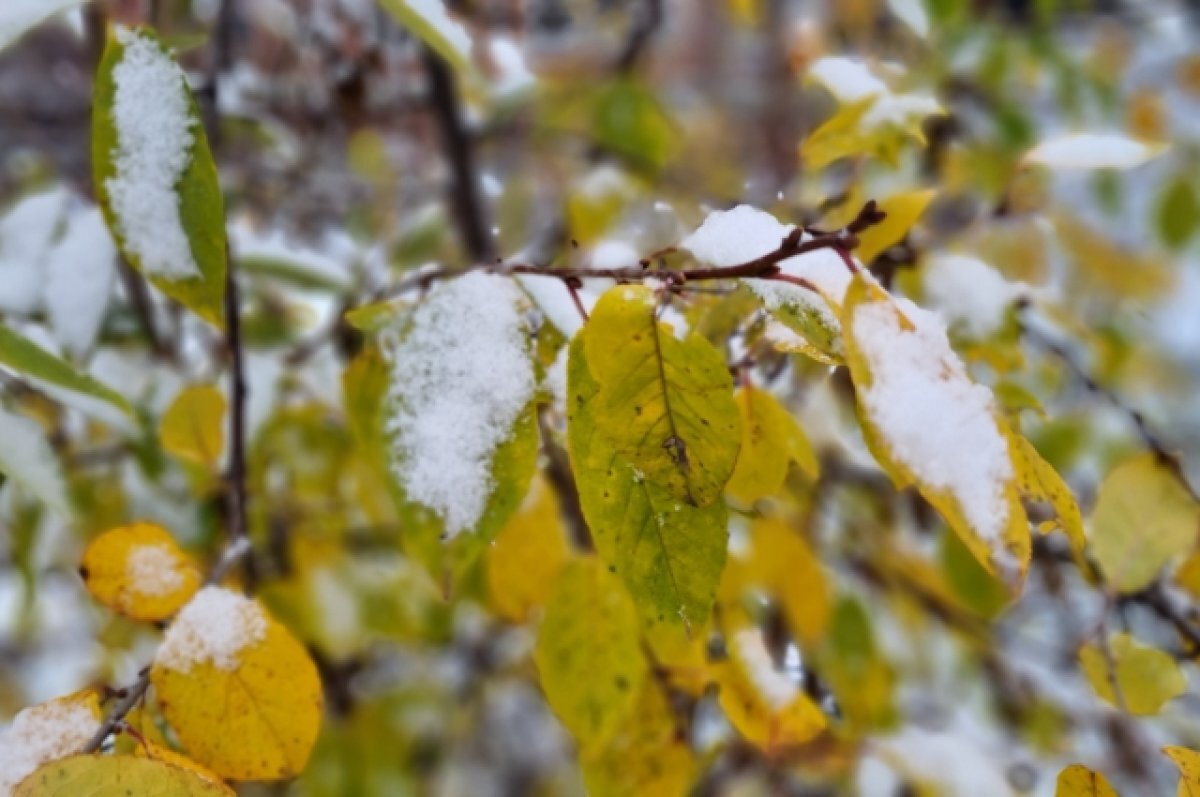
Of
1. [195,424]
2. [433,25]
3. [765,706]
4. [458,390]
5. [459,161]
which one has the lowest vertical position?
[459,161]

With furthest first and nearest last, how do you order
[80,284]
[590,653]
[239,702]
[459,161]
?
[459,161] → [80,284] → [590,653] → [239,702]

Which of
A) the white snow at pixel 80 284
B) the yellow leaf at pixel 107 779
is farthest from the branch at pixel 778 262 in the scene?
the white snow at pixel 80 284

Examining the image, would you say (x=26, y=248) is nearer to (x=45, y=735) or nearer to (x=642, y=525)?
(x=45, y=735)

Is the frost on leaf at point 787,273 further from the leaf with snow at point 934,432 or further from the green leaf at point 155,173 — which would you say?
the green leaf at point 155,173

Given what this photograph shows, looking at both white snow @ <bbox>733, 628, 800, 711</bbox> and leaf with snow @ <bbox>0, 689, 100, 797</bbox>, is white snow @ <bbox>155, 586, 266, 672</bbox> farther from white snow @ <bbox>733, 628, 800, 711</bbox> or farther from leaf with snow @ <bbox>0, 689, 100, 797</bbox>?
white snow @ <bbox>733, 628, 800, 711</bbox>

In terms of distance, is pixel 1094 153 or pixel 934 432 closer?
pixel 934 432

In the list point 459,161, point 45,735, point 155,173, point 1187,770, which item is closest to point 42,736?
point 45,735

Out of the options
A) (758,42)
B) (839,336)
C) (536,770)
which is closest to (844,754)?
(839,336)
